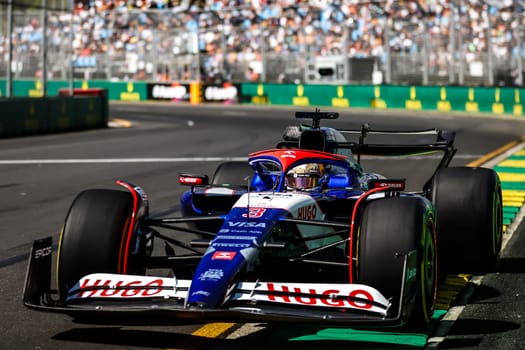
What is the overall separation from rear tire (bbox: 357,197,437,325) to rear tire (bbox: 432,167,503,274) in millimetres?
1522

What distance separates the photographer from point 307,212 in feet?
24.0

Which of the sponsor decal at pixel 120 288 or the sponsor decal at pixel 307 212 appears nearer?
the sponsor decal at pixel 120 288

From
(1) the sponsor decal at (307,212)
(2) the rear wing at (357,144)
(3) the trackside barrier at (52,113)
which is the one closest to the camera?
(1) the sponsor decal at (307,212)

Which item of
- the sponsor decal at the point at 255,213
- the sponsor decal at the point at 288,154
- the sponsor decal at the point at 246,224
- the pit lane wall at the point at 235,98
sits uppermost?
the pit lane wall at the point at 235,98

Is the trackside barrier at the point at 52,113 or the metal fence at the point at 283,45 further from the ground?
the metal fence at the point at 283,45

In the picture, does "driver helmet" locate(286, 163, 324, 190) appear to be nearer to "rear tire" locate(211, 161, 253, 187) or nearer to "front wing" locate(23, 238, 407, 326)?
"rear tire" locate(211, 161, 253, 187)

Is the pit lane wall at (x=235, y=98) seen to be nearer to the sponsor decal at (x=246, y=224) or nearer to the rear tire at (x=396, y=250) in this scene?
the sponsor decal at (x=246, y=224)

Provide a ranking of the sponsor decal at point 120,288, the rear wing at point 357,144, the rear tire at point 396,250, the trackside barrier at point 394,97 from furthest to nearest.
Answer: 1. the trackside barrier at point 394,97
2. the rear wing at point 357,144
3. the rear tire at point 396,250
4. the sponsor decal at point 120,288

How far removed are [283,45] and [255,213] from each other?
109 ft

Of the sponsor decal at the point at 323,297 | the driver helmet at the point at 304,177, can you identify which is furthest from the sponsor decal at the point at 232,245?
the driver helmet at the point at 304,177

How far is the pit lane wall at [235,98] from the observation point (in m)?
26.1

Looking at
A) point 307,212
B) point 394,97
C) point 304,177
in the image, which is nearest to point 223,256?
point 307,212

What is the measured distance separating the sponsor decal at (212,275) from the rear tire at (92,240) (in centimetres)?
86

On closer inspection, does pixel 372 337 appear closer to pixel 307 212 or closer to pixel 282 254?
pixel 282 254
